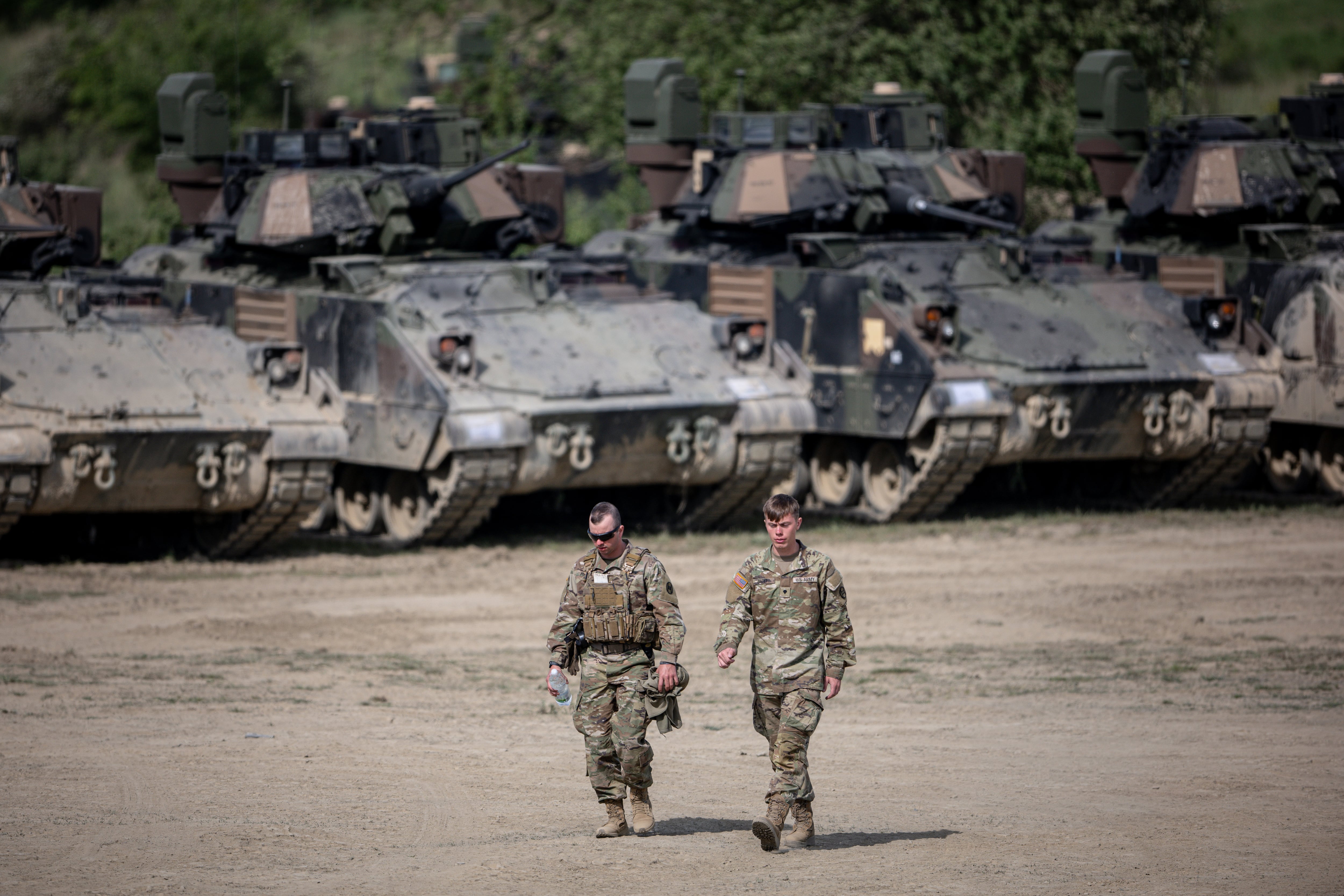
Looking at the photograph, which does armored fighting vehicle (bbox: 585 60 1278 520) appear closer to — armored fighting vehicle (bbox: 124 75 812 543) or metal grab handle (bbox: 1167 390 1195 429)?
metal grab handle (bbox: 1167 390 1195 429)

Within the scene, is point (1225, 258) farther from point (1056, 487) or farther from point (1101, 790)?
point (1101, 790)

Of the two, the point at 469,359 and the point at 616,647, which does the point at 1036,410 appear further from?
the point at 616,647

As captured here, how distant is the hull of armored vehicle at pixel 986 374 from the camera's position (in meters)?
16.8

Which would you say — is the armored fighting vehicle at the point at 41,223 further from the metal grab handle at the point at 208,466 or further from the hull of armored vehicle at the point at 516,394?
the metal grab handle at the point at 208,466

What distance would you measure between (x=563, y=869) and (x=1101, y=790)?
2.59 metres

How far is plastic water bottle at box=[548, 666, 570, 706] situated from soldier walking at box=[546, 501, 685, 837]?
3.2 inches

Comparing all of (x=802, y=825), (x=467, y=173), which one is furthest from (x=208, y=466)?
(x=802, y=825)

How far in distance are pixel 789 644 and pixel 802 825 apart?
0.66 meters

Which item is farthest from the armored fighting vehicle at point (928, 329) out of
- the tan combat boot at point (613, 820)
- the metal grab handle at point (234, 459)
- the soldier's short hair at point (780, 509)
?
the tan combat boot at point (613, 820)

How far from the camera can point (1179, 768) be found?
9.27 meters

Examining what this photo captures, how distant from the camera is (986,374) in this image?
16781 millimetres

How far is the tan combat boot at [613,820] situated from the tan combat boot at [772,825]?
0.52 metres

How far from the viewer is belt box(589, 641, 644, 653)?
25.9ft

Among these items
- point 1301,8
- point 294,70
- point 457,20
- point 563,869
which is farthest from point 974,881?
point 1301,8
